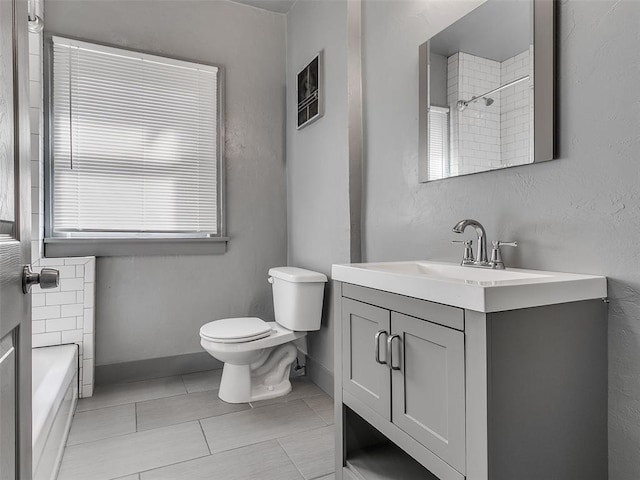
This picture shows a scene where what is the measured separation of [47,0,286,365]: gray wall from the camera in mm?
2645

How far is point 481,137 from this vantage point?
1552mm

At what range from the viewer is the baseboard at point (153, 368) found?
8.66 feet

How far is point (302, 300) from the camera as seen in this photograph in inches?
97.3

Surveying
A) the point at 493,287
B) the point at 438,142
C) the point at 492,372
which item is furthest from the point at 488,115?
the point at 492,372

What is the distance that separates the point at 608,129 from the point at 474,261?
22.7 inches

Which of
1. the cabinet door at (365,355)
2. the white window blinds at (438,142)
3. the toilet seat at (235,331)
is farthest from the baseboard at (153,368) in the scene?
the white window blinds at (438,142)

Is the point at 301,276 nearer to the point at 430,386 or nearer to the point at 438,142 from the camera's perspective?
the point at 438,142

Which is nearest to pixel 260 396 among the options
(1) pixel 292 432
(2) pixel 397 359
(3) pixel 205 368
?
(1) pixel 292 432

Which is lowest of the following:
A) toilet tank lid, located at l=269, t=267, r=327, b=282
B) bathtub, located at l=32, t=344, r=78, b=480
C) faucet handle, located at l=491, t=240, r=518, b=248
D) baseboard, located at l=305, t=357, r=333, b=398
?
baseboard, located at l=305, t=357, r=333, b=398

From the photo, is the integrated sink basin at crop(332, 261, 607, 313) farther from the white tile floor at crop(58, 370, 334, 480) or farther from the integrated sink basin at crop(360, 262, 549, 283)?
the white tile floor at crop(58, 370, 334, 480)

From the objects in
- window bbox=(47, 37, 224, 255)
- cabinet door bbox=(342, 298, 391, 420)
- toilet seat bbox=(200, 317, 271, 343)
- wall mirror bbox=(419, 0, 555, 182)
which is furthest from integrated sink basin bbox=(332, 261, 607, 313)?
window bbox=(47, 37, 224, 255)

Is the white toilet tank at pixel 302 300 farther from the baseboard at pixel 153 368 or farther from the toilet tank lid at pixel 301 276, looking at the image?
the baseboard at pixel 153 368

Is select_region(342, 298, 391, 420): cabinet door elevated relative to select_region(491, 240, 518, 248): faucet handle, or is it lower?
lower

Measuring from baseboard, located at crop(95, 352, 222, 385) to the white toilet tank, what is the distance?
773 millimetres
